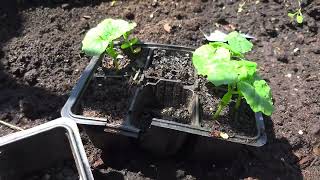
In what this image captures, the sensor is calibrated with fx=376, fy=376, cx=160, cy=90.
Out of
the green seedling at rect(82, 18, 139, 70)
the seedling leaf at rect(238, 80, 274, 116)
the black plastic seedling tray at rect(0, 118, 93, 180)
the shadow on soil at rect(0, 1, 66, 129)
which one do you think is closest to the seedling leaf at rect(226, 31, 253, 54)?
the seedling leaf at rect(238, 80, 274, 116)

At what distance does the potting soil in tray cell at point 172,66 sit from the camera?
199 centimetres

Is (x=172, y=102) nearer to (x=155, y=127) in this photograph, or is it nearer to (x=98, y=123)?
(x=155, y=127)

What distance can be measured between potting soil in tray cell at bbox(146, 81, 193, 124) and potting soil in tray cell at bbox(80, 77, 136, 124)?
150 millimetres

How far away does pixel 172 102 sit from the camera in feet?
6.53

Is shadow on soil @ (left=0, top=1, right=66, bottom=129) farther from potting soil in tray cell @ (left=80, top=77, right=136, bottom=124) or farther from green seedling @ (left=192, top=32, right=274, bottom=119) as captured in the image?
green seedling @ (left=192, top=32, right=274, bottom=119)

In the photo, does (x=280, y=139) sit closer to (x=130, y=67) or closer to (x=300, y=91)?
(x=300, y=91)

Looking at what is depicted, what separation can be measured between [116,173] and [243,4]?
5.39 feet

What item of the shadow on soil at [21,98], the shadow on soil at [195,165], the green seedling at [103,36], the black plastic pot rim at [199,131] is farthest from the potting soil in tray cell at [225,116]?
the shadow on soil at [21,98]

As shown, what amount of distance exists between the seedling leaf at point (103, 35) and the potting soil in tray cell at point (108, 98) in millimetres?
237

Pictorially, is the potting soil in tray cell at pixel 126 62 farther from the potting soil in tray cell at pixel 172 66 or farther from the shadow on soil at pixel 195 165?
the shadow on soil at pixel 195 165

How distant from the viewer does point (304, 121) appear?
7.20ft

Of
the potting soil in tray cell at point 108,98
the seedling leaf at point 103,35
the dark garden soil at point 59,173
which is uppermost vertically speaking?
the seedling leaf at point 103,35

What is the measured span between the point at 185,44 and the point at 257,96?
0.98 m

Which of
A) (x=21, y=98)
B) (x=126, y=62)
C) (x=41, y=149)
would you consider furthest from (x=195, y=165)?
(x=21, y=98)
